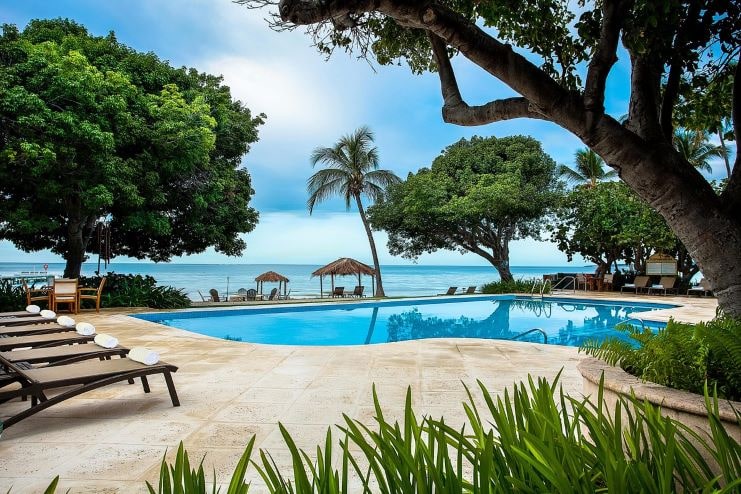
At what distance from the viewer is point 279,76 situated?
54.6 ft

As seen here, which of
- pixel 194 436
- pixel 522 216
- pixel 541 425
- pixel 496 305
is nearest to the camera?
pixel 541 425

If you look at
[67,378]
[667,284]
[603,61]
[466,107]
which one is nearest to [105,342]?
[67,378]

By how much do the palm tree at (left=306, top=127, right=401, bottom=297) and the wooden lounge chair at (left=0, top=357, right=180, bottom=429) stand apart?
1779cm

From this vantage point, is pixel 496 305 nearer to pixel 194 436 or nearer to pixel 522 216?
pixel 522 216

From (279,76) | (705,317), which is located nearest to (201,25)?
(279,76)

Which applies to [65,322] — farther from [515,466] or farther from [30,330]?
[515,466]

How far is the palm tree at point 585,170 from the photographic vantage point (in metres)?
26.5

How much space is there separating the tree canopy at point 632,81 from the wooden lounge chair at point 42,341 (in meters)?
3.80

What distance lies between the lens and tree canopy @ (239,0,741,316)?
10.2ft

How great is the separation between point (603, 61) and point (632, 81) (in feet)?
A: 1.18

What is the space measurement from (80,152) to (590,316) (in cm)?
1433

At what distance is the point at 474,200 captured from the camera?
20.7 m

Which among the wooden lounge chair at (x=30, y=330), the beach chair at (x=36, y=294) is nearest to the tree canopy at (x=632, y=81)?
the wooden lounge chair at (x=30, y=330)

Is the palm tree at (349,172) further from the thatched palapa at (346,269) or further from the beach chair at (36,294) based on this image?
the beach chair at (36,294)
